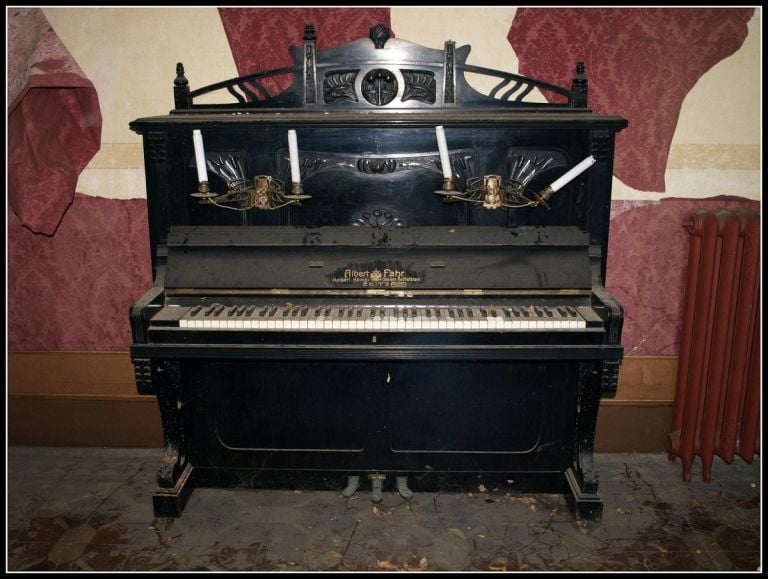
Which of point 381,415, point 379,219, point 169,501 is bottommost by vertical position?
point 169,501

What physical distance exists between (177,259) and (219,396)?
685 mm

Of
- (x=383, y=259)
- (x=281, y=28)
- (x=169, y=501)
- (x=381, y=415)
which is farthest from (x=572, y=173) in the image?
(x=169, y=501)

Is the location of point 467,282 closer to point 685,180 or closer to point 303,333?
point 303,333

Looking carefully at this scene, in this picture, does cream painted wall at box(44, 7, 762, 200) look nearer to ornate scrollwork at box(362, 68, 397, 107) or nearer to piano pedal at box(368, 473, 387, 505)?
ornate scrollwork at box(362, 68, 397, 107)

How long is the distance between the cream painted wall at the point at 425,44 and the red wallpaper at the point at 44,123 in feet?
0.25

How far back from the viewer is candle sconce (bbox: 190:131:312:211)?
2.67 metres

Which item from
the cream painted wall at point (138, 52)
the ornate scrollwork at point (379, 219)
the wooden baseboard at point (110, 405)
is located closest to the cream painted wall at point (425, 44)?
the cream painted wall at point (138, 52)

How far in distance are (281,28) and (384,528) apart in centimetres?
243

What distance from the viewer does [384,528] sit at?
2.82 m

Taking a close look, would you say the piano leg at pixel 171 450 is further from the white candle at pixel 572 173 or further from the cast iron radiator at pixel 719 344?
the cast iron radiator at pixel 719 344

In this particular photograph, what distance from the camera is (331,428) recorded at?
3.01 m

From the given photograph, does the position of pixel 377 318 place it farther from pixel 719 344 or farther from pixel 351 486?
pixel 719 344


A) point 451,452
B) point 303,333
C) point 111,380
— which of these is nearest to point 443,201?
point 303,333

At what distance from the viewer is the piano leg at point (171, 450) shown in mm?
2781
